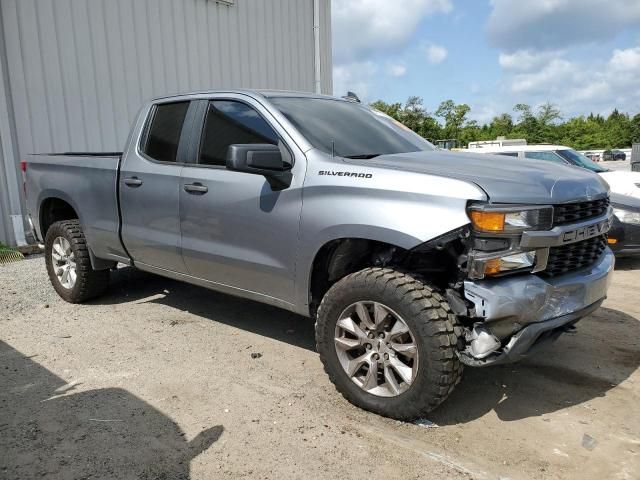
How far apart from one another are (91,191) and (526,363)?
3.94 m

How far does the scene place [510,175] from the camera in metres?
3.03

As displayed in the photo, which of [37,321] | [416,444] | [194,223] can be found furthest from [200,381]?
[37,321]

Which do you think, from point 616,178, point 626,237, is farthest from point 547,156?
point 626,237

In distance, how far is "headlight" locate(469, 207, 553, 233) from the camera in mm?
2746

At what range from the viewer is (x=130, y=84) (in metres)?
9.14

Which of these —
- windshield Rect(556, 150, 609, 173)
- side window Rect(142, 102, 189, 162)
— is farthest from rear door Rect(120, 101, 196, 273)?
windshield Rect(556, 150, 609, 173)

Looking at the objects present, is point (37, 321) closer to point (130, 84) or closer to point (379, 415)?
point (379, 415)

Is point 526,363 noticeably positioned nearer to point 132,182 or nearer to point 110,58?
point 132,182

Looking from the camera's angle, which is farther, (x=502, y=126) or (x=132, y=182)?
(x=502, y=126)

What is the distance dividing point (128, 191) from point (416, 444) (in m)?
3.11

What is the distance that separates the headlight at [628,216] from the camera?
651 centimetres

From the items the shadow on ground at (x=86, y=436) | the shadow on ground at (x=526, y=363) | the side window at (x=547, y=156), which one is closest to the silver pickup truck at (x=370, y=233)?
the shadow on ground at (x=526, y=363)

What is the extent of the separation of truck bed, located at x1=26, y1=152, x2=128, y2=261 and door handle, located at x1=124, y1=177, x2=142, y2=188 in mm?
157

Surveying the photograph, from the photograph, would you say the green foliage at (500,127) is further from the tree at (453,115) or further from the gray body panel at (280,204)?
the gray body panel at (280,204)
